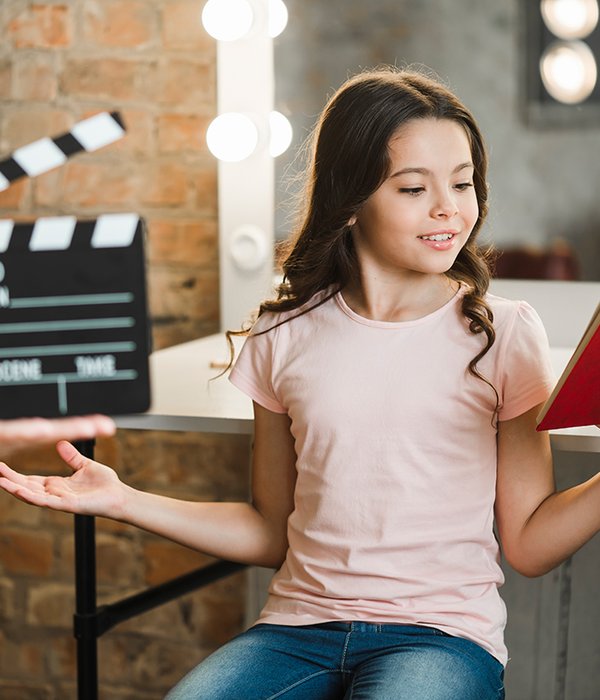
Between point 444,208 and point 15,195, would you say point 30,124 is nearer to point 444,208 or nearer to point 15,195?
point 15,195

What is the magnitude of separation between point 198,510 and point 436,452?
1.00ft

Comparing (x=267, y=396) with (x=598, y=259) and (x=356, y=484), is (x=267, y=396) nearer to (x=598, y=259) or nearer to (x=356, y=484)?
(x=356, y=484)

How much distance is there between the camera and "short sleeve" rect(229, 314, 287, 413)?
1.27 meters

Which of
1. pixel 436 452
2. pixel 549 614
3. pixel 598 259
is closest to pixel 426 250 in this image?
pixel 436 452

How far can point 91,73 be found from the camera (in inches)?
76.5

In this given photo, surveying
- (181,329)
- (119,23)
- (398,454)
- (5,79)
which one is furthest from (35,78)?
(398,454)

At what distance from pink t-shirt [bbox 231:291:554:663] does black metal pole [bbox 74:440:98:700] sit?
369mm

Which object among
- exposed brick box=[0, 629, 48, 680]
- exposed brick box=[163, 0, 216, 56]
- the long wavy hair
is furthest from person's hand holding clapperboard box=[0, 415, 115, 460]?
exposed brick box=[0, 629, 48, 680]

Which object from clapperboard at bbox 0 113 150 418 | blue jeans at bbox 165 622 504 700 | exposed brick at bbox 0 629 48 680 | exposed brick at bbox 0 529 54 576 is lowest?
exposed brick at bbox 0 629 48 680

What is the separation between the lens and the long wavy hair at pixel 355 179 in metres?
1.19

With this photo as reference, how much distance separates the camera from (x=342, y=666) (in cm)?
112

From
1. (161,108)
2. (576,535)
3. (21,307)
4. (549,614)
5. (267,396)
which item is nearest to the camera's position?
(21,307)

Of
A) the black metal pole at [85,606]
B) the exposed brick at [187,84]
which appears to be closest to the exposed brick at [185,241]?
the exposed brick at [187,84]

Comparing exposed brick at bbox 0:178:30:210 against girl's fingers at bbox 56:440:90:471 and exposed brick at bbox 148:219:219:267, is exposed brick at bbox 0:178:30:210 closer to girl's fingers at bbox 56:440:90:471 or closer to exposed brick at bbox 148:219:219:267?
exposed brick at bbox 148:219:219:267
